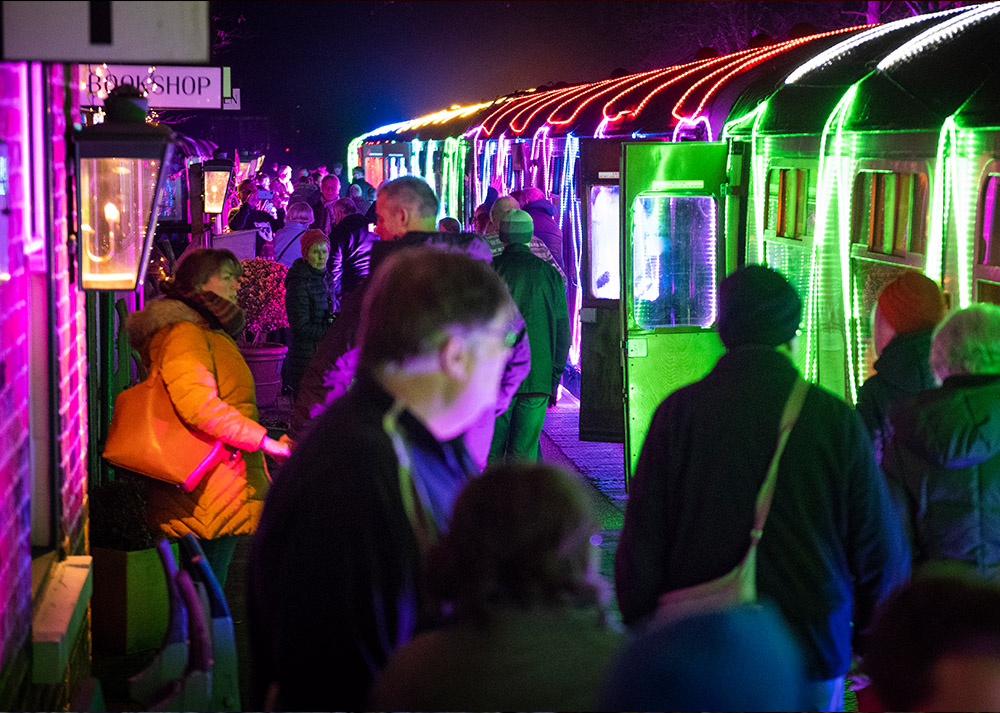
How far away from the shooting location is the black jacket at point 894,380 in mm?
4930

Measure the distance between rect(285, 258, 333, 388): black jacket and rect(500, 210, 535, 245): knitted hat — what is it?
2.74 m

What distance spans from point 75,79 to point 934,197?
12.2 feet

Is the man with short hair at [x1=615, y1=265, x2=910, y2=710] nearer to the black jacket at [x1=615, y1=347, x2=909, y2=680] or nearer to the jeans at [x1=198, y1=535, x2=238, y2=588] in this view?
the black jacket at [x1=615, y1=347, x2=909, y2=680]

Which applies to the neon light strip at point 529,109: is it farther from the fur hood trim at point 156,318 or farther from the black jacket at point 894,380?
A: the black jacket at point 894,380

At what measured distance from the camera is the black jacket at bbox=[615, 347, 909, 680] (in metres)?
3.59


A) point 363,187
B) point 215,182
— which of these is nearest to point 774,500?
point 215,182

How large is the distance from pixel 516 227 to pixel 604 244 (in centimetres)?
208

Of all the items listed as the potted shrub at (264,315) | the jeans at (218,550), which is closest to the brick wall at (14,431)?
the jeans at (218,550)

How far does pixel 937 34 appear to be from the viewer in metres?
6.42

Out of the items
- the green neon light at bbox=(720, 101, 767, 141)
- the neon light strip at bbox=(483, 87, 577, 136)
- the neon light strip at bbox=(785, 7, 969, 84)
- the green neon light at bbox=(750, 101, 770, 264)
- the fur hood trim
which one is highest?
the neon light strip at bbox=(483, 87, 577, 136)

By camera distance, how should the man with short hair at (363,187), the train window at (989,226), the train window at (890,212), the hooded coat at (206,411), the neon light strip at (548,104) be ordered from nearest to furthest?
1. the hooded coat at (206,411)
2. the train window at (989,226)
3. the train window at (890,212)
4. the neon light strip at (548,104)
5. the man with short hair at (363,187)

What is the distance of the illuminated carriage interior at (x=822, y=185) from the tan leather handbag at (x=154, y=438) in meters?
3.34

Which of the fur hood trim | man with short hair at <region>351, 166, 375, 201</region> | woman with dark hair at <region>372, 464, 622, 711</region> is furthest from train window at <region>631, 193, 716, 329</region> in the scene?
man with short hair at <region>351, 166, 375, 201</region>

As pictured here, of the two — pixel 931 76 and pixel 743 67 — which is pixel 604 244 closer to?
pixel 743 67
